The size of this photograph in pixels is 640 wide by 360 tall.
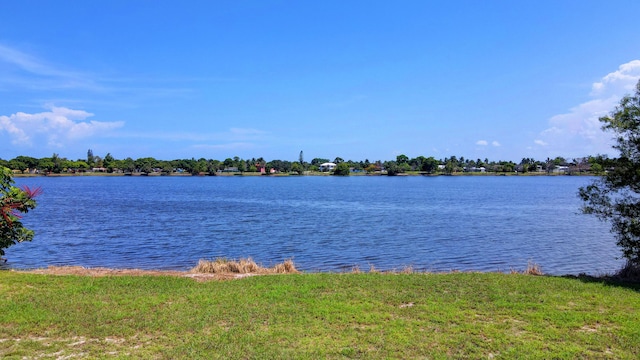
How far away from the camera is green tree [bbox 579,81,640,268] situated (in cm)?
1363

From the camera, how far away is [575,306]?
30.9 ft

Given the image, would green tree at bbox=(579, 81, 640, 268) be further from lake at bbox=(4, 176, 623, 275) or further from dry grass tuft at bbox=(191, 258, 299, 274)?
dry grass tuft at bbox=(191, 258, 299, 274)

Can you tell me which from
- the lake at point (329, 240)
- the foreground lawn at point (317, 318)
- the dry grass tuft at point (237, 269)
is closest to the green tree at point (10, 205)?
the foreground lawn at point (317, 318)

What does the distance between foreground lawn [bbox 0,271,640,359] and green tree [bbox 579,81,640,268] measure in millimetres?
3279

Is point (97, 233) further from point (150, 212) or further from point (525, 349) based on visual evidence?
point (525, 349)

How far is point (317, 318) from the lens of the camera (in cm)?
853

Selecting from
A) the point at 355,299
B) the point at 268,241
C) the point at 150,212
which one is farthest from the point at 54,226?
the point at 355,299

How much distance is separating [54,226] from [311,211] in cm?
2419

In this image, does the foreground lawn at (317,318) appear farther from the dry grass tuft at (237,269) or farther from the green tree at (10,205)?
the dry grass tuft at (237,269)

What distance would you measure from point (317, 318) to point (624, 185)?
11.7 metres

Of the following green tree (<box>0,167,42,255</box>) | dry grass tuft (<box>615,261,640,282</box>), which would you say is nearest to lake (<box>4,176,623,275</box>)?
dry grass tuft (<box>615,261,640,282</box>)

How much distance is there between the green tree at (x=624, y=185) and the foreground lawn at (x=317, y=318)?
328cm

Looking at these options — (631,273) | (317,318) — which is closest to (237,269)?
(317,318)

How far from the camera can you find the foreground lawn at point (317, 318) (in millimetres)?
7074
